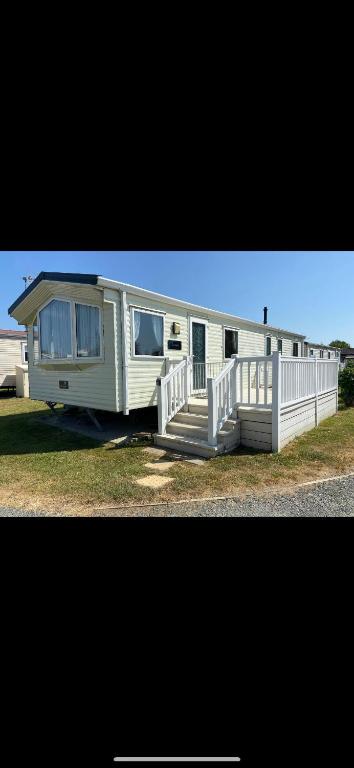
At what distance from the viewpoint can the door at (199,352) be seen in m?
7.45

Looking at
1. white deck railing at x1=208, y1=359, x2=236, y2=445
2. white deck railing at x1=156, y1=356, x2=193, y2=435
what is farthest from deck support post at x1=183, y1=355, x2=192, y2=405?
white deck railing at x1=208, y1=359, x2=236, y2=445

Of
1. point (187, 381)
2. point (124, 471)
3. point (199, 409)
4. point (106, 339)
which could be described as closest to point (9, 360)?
point (106, 339)

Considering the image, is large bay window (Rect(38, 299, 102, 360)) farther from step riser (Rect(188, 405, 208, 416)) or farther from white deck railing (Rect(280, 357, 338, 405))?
white deck railing (Rect(280, 357, 338, 405))

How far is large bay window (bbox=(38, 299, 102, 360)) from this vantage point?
5.98 m

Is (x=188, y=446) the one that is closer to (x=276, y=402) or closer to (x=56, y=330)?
(x=276, y=402)

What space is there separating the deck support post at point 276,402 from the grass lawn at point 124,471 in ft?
0.75

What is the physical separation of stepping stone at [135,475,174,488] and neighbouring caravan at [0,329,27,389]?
13023mm

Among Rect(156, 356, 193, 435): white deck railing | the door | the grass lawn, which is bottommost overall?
the grass lawn

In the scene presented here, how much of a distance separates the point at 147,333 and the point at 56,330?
2035mm

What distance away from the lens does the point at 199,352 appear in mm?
7746

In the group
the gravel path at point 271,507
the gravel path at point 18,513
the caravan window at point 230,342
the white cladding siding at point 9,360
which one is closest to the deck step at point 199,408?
the gravel path at point 271,507
